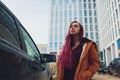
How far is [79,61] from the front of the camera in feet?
7.75

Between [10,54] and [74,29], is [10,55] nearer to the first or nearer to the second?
[10,54]

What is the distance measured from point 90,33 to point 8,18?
7747 centimetres

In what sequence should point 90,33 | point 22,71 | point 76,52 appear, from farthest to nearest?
point 90,33
point 76,52
point 22,71

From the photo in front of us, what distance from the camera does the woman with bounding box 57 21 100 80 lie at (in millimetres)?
2326

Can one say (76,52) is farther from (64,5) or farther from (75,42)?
(64,5)

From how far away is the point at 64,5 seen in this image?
276 ft

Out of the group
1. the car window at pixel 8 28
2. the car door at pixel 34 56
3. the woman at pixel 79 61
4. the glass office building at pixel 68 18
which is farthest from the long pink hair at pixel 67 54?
the glass office building at pixel 68 18

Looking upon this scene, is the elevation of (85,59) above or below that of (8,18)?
below

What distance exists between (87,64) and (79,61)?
11 cm

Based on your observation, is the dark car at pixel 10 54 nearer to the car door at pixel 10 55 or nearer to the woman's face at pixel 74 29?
the car door at pixel 10 55

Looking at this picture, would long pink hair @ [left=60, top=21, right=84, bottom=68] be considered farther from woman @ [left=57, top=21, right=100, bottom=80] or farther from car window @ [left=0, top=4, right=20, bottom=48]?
car window @ [left=0, top=4, right=20, bottom=48]

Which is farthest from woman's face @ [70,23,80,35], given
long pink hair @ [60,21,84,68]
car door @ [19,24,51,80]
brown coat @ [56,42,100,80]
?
car door @ [19,24,51,80]

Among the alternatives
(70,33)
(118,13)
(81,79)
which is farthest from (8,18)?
(118,13)

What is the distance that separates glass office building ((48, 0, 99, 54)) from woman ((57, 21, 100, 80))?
75280 mm
